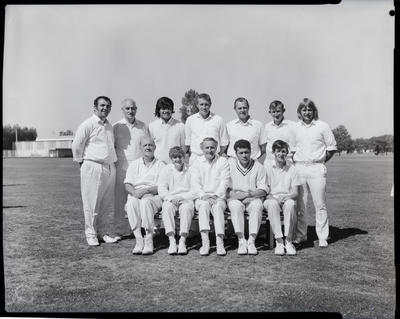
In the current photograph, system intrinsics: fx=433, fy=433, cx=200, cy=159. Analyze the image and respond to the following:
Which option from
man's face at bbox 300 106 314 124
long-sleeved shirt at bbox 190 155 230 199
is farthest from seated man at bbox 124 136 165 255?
man's face at bbox 300 106 314 124

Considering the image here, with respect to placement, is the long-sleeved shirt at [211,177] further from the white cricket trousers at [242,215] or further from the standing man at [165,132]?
the standing man at [165,132]

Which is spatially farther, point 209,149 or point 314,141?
point 314,141

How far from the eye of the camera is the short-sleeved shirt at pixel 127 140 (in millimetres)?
6539

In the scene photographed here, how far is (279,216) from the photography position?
5719 millimetres

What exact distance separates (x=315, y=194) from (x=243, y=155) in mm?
1188

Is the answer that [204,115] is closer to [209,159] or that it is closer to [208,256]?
[209,159]

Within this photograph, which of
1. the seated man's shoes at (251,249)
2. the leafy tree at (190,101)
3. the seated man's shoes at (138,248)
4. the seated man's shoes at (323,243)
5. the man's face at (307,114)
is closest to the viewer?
the seated man's shoes at (251,249)

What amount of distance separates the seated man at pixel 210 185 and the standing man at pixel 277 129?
2.73ft

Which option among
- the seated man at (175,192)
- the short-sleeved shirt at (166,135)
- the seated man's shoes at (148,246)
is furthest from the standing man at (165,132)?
the seated man's shoes at (148,246)

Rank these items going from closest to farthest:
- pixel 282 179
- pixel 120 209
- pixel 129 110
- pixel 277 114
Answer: pixel 282 179
pixel 277 114
pixel 129 110
pixel 120 209

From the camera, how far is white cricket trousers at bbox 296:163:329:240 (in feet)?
19.9

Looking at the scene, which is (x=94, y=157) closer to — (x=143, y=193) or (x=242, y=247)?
(x=143, y=193)

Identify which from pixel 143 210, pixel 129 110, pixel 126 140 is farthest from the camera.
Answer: pixel 126 140

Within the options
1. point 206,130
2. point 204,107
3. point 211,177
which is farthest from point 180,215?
point 204,107
